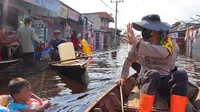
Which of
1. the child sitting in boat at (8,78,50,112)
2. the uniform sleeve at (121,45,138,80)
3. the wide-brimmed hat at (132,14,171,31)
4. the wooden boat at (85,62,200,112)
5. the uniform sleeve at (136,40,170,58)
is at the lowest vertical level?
the wooden boat at (85,62,200,112)

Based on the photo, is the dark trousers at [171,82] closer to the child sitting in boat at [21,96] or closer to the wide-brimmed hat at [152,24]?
the wide-brimmed hat at [152,24]

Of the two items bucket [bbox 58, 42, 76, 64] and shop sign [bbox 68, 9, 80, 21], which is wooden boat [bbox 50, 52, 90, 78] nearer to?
bucket [bbox 58, 42, 76, 64]

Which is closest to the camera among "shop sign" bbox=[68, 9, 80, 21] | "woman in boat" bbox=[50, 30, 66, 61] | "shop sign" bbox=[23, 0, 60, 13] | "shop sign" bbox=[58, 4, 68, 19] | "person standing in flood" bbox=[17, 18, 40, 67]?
"person standing in flood" bbox=[17, 18, 40, 67]

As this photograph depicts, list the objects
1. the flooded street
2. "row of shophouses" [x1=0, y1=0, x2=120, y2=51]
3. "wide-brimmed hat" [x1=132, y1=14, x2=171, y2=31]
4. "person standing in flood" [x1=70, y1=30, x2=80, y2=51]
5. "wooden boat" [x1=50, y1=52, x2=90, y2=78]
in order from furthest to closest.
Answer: "person standing in flood" [x1=70, y1=30, x2=80, y2=51] < "row of shophouses" [x1=0, y1=0, x2=120, y2=51] < "wooden boat" [x1=50, y1=52, x2=90, y2=78] < the flooded street < "wide-brimmed hat" [x1=132, y1=14, x2=171, y2=31]

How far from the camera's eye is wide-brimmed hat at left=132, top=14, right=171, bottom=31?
329 cm

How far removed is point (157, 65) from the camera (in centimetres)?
345

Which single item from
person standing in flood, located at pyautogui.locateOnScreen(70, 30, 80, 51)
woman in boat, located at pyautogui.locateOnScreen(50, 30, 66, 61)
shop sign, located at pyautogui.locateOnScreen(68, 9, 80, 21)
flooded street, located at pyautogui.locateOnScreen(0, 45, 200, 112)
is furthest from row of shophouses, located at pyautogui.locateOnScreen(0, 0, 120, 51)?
flooded street, located at pyautogui.locateOnScreen(0, 45, 200, 112)

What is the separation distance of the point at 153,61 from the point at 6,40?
7.67 metres

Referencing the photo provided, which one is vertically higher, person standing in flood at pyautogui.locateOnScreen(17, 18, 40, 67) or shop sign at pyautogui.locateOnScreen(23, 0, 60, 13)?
shop sign at pyautogui.locateOnScreen(23, 0, 60, 13)

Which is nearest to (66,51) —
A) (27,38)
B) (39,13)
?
(27,38)

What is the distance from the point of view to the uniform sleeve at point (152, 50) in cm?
315

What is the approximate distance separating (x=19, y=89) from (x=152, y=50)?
5.59 feet

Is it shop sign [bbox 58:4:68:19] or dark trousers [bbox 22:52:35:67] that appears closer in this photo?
dark trousers [bbox 22:52:35:67]

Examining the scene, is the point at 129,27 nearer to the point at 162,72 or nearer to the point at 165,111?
the point at 162,72
